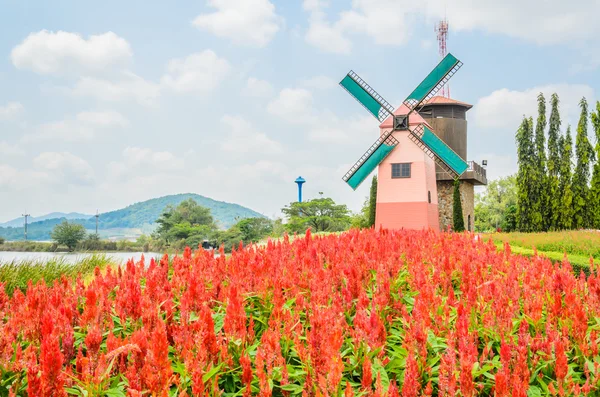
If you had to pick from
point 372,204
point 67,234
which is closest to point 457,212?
point 372,204

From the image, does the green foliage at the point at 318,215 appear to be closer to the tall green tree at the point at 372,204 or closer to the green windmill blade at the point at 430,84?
the tall green tree at the point at 372,204

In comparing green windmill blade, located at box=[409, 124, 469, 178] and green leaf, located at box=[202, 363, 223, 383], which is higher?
green windmill blade, located at box=[409, 124, 469, 178]

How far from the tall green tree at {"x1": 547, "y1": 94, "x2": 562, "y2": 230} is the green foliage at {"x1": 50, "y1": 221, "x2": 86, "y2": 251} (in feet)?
162

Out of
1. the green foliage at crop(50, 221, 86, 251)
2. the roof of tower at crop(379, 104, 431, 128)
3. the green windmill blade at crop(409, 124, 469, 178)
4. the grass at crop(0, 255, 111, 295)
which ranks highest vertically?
the roof of tower at crop(379, 104, 431, 128)

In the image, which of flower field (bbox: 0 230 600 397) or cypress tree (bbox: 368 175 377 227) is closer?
flower field (bbox: 0 230 600 397)

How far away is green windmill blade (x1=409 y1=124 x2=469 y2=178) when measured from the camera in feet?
84.3

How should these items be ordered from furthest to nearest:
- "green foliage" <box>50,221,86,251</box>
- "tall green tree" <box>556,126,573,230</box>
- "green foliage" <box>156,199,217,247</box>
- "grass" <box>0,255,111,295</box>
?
"green foliage" <box>156,199,217,247</box>
"green foliage" <box>50,221,86,251</box>
"tall green tree" <box>556,126,573,230</box>
"grass" <box>0,255,111,295</box>

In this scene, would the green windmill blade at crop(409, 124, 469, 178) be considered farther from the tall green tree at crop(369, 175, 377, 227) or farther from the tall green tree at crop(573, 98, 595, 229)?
the tall green tree at crop(573, 98, 595, 229)

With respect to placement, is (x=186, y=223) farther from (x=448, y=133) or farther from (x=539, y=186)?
(x=539, y=186)

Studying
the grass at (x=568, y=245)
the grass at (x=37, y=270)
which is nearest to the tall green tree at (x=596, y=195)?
the grass at (x=568, y=245)

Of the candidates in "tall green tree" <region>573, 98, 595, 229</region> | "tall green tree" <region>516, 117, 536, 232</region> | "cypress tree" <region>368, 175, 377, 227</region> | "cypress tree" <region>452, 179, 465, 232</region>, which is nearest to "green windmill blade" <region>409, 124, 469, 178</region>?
"cypress tree" <region>452, 179, 465, 232</region>

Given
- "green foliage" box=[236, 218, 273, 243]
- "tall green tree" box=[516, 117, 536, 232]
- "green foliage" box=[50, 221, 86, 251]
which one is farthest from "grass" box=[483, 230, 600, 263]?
"green foliage" box=[50, 221, 86, 251]

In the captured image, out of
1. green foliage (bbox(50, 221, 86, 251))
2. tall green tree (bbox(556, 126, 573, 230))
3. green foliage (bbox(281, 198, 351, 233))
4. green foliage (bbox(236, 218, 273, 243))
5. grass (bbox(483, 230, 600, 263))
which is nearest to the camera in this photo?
grass (bbox(483, 230, 600, 263))

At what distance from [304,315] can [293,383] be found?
3.27ft
